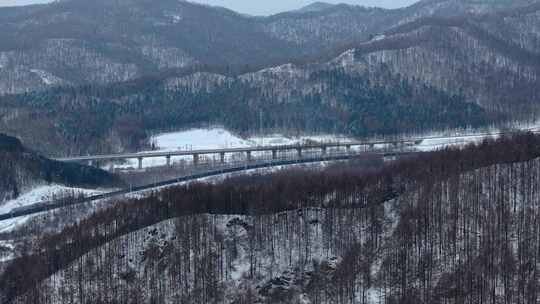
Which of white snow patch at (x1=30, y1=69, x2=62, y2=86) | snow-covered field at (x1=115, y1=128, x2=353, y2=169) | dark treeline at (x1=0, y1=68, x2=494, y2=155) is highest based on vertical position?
white snow patch at (x1=30, y1=69, x2=62, y2=86)

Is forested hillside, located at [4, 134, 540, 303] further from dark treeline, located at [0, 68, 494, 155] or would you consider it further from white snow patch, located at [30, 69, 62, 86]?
white snow patch, located at [30, 69, 62, 86]

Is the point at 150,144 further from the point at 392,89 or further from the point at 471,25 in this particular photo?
the point at 471,25

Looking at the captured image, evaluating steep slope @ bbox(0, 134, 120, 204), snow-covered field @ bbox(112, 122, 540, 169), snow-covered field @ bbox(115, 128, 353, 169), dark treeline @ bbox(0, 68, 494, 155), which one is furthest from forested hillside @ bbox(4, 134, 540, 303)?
dark treeline @ bbox(0, 68, 494, 155)

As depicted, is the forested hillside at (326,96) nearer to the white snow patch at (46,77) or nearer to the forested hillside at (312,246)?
the white snow patch at (46,77)

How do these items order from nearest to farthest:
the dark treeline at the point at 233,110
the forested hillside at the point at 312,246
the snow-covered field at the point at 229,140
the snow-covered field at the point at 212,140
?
the forested hillside at the point at 312,246 → the snow-covered field at the point at 229,140 → the snow-covered field at the point at 212,140 → the dark treeline at the point at 233,110

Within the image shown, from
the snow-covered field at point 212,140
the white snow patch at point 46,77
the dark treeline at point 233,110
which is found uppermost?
the white snow patch at point 46,77

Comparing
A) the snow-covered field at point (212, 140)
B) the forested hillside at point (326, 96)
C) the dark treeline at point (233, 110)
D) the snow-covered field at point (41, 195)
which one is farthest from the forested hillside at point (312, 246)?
the forested hillside at point (326, 96)
